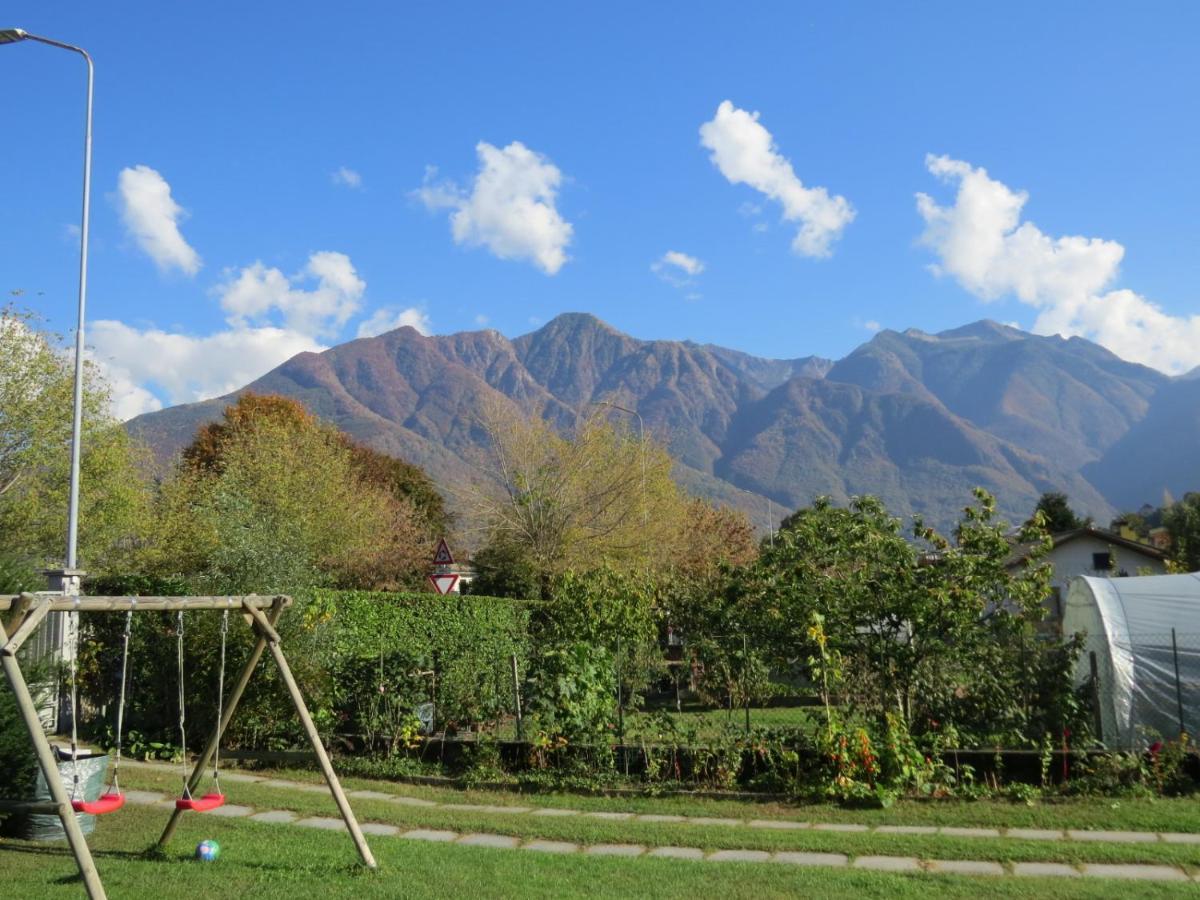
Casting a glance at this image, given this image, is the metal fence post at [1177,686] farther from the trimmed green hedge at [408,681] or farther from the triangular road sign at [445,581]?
the triangular road sign at [445,581]

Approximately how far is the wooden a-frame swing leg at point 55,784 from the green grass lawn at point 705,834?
448 centimetres

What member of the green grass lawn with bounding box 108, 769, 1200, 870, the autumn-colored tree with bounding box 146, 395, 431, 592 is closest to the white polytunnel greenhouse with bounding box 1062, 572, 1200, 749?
the green grass lawn with bounding box 108, 769, 1200, 870

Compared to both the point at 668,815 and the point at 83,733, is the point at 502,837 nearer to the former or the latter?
the point at 668,815

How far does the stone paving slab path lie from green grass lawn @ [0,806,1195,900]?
32 cm

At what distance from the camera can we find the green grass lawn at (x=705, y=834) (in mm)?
8406

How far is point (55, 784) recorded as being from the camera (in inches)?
227

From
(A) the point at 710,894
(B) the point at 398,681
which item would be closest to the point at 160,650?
(B) the point at 398,681

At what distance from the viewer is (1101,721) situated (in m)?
11.8

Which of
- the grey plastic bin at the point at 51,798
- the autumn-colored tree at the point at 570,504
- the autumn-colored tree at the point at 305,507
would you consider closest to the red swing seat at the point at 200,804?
the grey plastic bin at the point at 51,798

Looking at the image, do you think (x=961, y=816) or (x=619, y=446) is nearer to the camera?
(x=961, y=816)

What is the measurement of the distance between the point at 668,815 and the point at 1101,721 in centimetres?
542

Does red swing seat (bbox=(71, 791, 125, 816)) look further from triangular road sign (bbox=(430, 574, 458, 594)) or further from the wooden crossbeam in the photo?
triangular road sign (bbox=(430, 574, 458, 594))

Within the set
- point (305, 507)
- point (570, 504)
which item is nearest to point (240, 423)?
point (305, 507)

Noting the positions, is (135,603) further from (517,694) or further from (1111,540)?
(1111,540)
